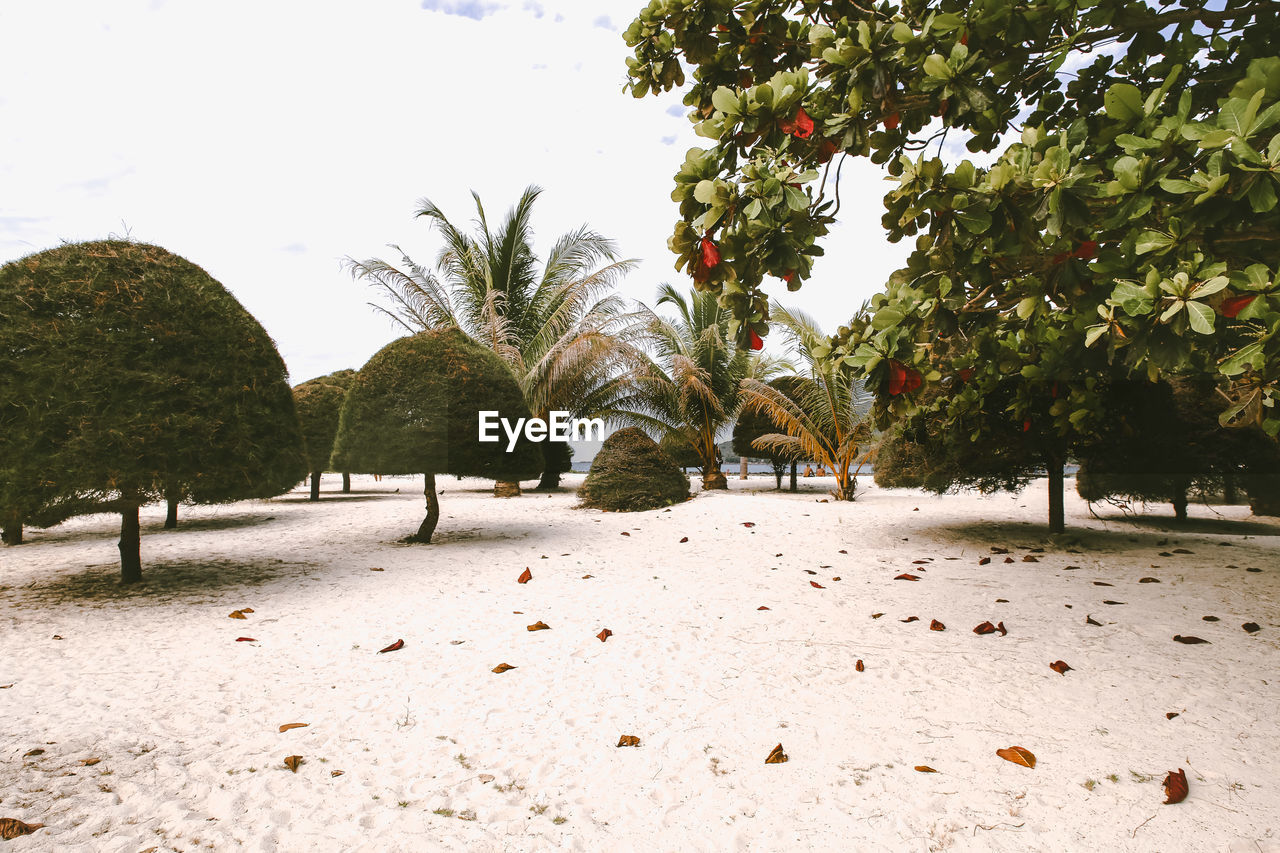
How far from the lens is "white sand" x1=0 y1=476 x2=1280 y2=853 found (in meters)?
2.00

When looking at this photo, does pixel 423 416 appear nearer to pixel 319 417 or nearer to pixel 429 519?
pixel 429 519

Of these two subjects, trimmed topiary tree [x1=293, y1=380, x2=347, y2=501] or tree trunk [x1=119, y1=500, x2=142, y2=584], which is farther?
trimmed topiary tree [x1=293, y1=380, x2=347, y2=501]

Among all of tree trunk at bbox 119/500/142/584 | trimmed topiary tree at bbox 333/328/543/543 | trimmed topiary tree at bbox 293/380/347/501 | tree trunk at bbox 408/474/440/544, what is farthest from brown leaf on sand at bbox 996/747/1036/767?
trimmed topiary tree at bbox 293/380/347/501

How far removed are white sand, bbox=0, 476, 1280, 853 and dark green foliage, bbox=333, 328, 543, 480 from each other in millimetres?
1662

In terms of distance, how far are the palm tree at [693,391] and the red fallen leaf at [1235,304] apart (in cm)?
1162

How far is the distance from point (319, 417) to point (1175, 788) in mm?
14215

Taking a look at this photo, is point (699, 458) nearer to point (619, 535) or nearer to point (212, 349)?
point (619, 535)

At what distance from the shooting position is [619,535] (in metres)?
7.84

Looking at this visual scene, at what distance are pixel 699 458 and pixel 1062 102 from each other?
41.7ft

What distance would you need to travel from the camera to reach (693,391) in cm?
1403

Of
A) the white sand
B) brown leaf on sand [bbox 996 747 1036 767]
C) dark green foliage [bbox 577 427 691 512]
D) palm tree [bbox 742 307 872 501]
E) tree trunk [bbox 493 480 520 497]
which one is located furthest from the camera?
tree trunk [bbox 493 480 520 497]

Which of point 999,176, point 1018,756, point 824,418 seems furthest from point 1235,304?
point 824,418

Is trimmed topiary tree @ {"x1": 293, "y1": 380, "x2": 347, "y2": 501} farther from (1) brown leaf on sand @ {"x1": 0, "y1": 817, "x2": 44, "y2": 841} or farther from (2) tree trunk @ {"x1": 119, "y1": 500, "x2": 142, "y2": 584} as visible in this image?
(1) brown leaf on sand @ {"x1": 0, "y1": 817, "x2": 44, "y2": 841}

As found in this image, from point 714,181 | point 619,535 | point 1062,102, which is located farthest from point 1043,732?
point 619,535
